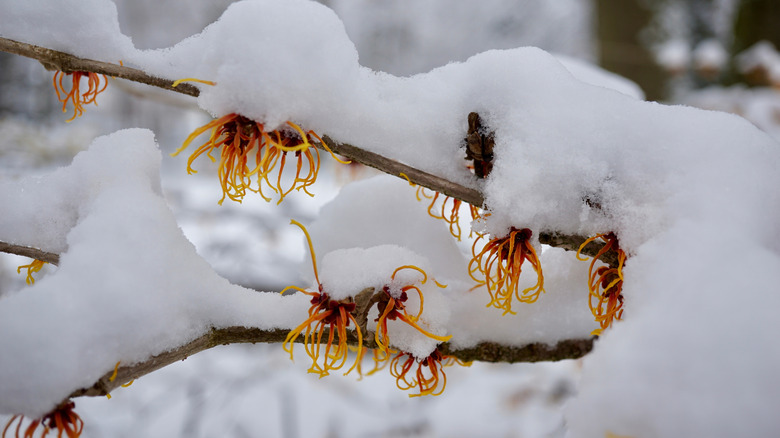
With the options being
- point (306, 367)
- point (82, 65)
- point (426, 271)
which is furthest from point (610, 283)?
point (306, 367)

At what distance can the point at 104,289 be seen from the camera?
1.96 feet

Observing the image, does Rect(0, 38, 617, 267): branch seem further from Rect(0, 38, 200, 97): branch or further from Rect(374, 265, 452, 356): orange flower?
Rect(374, 265, 452, 356): orange flower

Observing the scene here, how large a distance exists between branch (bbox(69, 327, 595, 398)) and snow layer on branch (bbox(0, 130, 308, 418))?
0.01 metres

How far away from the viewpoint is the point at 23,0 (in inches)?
29.6

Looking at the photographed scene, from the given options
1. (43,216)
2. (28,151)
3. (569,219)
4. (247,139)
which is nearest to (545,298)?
(569,219)

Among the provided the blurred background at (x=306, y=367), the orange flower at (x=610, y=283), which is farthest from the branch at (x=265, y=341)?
the blurred background at (x=306, y=367)

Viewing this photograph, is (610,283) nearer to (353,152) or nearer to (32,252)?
(353,152)

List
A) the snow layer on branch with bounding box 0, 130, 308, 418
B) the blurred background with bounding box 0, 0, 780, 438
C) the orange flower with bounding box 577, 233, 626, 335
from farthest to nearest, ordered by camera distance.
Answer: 1. the blurred background with bounding box 0, 0, 780, 438
2. the orange flower with bounding box 577, 233, 626, 335
3. the snow layer on branch with bounding box 0, 130, 308, 418

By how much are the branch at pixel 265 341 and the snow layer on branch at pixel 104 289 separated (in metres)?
0.01

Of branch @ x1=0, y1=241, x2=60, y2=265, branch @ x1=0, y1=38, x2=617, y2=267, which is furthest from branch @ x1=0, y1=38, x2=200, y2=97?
branch @ x1=0, y1=241, x2=60, y2=265

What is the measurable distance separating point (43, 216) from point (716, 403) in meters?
0.85

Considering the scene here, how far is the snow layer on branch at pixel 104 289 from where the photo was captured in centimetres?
54

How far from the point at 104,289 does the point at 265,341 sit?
0.74ft

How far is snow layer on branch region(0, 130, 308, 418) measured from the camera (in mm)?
544
